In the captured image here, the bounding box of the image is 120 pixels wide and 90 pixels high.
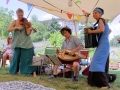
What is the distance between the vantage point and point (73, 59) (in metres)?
3.95

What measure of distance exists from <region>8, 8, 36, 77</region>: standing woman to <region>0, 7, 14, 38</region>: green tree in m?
6.87

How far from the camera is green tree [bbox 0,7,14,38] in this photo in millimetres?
11133

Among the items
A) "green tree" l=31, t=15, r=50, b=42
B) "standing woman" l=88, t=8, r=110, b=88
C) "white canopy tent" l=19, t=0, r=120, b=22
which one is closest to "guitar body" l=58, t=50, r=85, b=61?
"standing woman" l=88, t=8, r=110, b=88

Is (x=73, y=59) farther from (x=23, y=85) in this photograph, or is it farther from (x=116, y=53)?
(x=116, y=53)

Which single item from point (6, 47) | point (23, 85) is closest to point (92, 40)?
point (23, 85)

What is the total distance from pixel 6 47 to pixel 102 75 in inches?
147

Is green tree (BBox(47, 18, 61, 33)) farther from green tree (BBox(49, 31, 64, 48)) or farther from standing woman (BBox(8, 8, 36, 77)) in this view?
standing woman (BBox(8, 8, 36, 77))

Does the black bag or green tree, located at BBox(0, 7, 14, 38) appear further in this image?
green tree, located at BBox(0, 7, 14, 38)

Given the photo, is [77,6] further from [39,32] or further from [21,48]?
[39,32]

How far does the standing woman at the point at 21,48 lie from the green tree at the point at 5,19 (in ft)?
22.5

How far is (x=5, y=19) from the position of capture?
11391mm

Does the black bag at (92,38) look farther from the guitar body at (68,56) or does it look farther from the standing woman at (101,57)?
the guitar body at (68,56)

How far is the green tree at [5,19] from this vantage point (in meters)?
11.1

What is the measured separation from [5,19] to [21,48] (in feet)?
24.6
